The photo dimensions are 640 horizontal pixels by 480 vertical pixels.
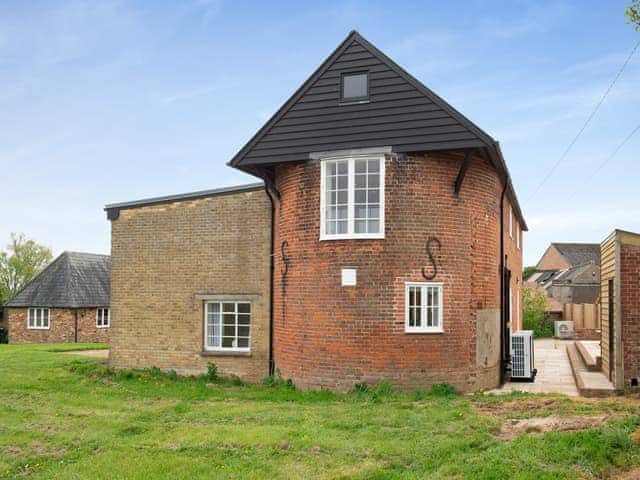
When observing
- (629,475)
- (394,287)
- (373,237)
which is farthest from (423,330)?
(629,475)

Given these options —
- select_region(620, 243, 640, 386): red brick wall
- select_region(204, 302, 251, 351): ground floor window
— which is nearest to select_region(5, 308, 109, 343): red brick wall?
select_region(204, 302, 251, 351): ground floor window

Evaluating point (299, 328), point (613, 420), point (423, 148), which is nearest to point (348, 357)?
point (299, 328)

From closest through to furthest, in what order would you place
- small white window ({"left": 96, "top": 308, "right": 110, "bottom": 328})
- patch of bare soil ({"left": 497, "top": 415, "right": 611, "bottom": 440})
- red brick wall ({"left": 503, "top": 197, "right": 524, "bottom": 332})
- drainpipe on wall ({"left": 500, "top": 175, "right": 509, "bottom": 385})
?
patch of bare soil ({"left": 497, "top": 415, "right": 611, "bottom": 440})
drainpipe on wall ({"left": 500, "top": 175, "right": 509, "bottom": 385})
red brick wall ({"left": 503, "top": 197, "right": 524, "bottom": 332})
small white window ({"left": 96, "top": 308, "right": 110, "bottom": 328})

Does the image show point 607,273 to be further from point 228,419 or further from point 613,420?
point 228,419

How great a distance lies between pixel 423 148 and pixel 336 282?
11.8 ft

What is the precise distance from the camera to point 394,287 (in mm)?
14734

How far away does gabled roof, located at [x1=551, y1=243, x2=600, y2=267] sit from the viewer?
6769 centimetres

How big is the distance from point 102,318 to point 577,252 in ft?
162

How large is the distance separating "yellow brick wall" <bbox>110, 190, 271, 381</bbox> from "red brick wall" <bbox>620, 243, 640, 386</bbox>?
861 centimetres

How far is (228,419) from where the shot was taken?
12.1 metres

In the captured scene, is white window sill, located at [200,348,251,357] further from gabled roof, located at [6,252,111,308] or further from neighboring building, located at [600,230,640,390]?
gabled roof, located at [6,252,111,308]

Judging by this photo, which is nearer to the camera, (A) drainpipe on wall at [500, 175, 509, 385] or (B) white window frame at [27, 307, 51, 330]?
(A) drainpipe on wall at [500, 175, 509, 385]

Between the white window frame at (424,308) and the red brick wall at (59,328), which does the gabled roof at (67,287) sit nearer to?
the red brick wall at (59,328)

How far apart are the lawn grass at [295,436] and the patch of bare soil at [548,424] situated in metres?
0.19
